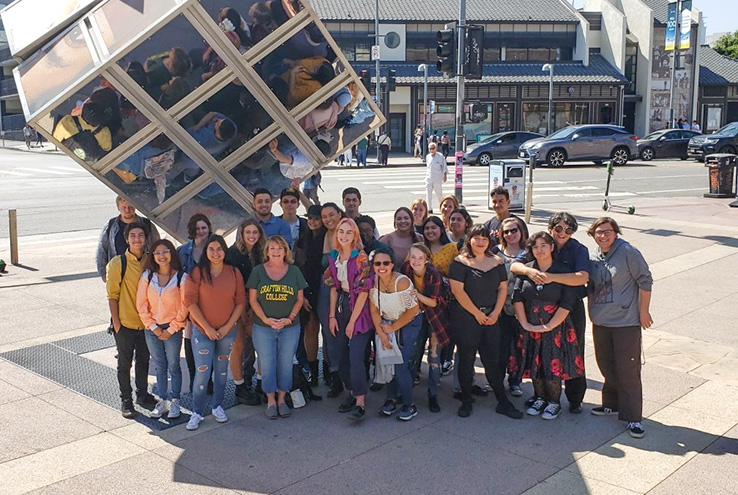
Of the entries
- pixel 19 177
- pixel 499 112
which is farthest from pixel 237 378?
pixel 499 112

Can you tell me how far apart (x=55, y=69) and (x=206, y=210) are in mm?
1989

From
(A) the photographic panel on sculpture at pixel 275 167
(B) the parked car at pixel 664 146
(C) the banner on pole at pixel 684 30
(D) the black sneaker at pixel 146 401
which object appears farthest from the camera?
(C) the banner on pole at pixel 684 30

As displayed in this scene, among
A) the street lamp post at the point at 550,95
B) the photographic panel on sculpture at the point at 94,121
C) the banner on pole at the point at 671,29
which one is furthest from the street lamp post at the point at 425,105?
the photographic panel on sculpture at the point at 94,121

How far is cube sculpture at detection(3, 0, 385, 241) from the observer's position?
20.2ft

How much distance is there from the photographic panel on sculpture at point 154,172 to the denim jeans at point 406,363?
2514 mm

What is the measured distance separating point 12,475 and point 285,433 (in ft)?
6.23

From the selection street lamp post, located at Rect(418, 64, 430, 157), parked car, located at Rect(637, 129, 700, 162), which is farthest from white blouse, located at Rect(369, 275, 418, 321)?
street lamp post, located at Rect(418, 64, 430, 157)

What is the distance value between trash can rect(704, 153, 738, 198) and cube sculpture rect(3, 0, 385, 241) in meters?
15.6

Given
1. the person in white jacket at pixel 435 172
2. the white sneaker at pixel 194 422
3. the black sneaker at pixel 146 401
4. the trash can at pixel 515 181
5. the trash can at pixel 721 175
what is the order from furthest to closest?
the trash can at pixel 721 175 → the trash can at pixel 515 181 → the person in white jacket at pixel 435 172 → the black sneaker at pixel 146 401 → the white sneaker at pixel 194 422

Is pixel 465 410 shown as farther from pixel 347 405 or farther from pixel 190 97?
pixel 190 97

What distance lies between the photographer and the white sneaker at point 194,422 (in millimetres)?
5918

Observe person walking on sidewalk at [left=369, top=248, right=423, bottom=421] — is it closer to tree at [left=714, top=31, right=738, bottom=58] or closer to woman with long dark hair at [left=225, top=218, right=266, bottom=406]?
woman with long dark hair at [left=225, top=218, right=266, bottom=406]

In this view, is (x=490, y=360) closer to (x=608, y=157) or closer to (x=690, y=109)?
(x=608, y=157)

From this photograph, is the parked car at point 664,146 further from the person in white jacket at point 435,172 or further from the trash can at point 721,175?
the person in white jacket at point 435,172
